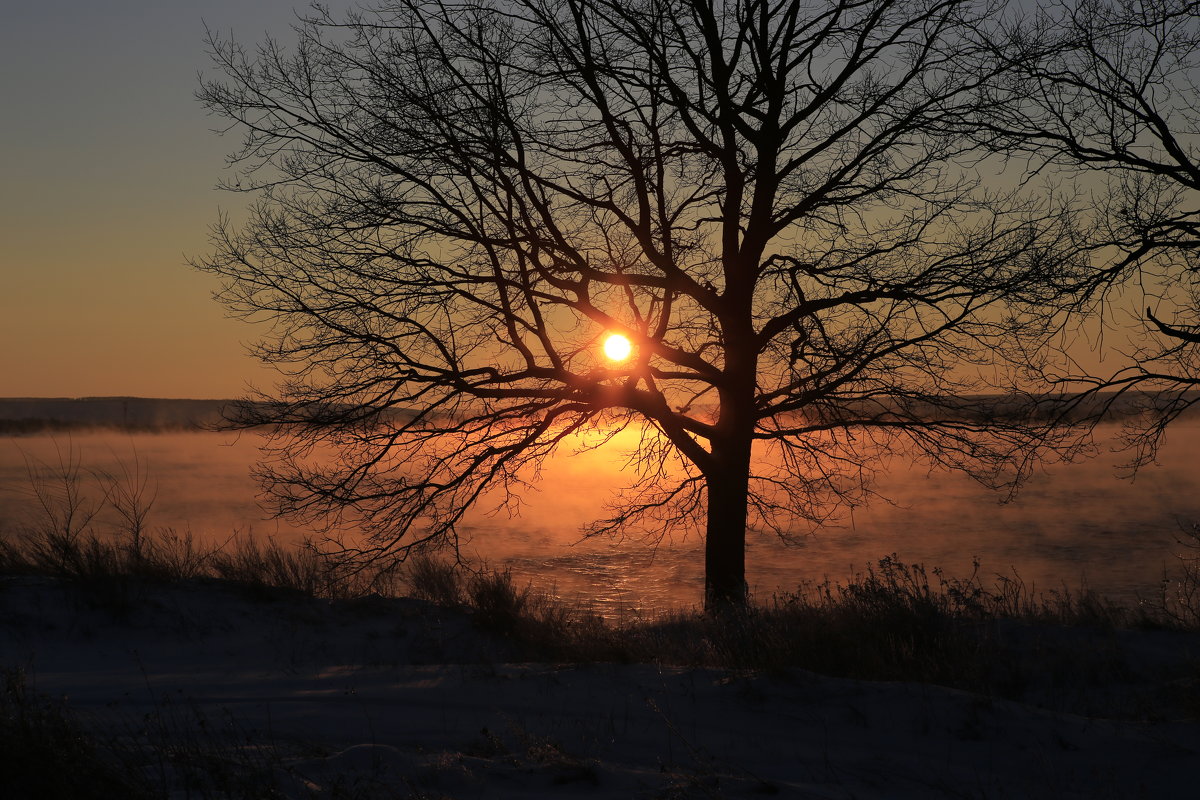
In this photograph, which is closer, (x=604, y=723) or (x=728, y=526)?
(x=604, y=723)

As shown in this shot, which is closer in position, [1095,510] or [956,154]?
[956,154]

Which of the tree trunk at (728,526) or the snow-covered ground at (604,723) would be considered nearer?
the snow-covered ground at (604,723)

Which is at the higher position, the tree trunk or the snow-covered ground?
the tree trunk

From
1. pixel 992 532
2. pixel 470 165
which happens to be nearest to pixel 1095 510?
pixel 992 532

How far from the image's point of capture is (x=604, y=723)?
5336 mm

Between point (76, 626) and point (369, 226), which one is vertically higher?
point (369, 226)

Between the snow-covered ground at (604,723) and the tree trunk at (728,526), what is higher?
the tree trunk at (728,526)

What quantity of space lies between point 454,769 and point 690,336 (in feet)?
23.9

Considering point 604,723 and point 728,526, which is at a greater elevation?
point 728,526

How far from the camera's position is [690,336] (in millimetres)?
10859

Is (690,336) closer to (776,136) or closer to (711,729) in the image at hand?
(776,136)

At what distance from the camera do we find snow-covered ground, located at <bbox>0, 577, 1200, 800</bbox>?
4.20 metres

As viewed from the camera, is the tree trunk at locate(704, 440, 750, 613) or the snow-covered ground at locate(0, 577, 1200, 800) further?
the tree trunk at locate(704, 440, 750, 613)

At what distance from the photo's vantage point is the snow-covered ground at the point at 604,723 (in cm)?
420
